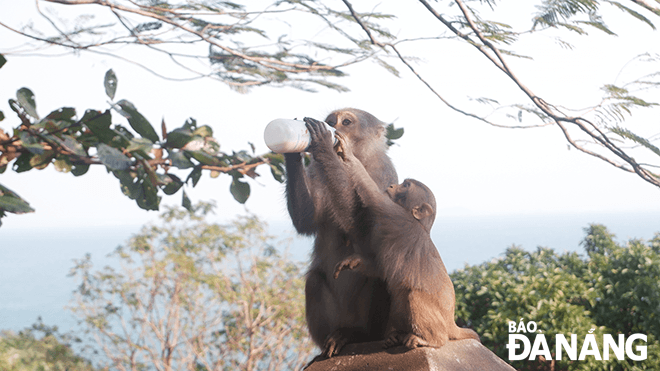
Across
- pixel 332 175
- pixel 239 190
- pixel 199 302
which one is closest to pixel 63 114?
pixel 239 190

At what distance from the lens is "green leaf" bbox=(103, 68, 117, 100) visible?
2.46m

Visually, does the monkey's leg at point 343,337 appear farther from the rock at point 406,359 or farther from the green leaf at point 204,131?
the green leaf at point 204,131

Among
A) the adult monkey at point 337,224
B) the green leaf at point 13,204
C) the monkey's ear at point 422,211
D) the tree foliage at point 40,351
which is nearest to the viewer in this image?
the green leaf at point 13,204

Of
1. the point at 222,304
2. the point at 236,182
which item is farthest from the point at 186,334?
the point at 236,182

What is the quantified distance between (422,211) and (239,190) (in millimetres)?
1041

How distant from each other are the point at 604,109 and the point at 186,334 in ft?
19.2

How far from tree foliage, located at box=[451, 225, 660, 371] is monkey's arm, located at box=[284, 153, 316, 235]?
3537 millimetres

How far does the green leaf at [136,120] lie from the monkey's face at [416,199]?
1121 mm

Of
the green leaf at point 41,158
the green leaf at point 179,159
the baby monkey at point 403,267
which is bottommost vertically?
the baby monkey at point 403,267

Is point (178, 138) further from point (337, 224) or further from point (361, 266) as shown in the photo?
point (361, 266)

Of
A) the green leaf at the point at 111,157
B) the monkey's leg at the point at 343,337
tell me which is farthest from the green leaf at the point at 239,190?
the monkey's leg at the point at 343,337

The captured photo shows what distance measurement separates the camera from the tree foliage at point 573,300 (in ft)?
16.9

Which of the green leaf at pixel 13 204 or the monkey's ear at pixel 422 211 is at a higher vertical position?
the monkey's ear at pixel 422 211

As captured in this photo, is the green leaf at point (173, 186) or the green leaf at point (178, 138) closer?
the green leaf at point (178, 138)
